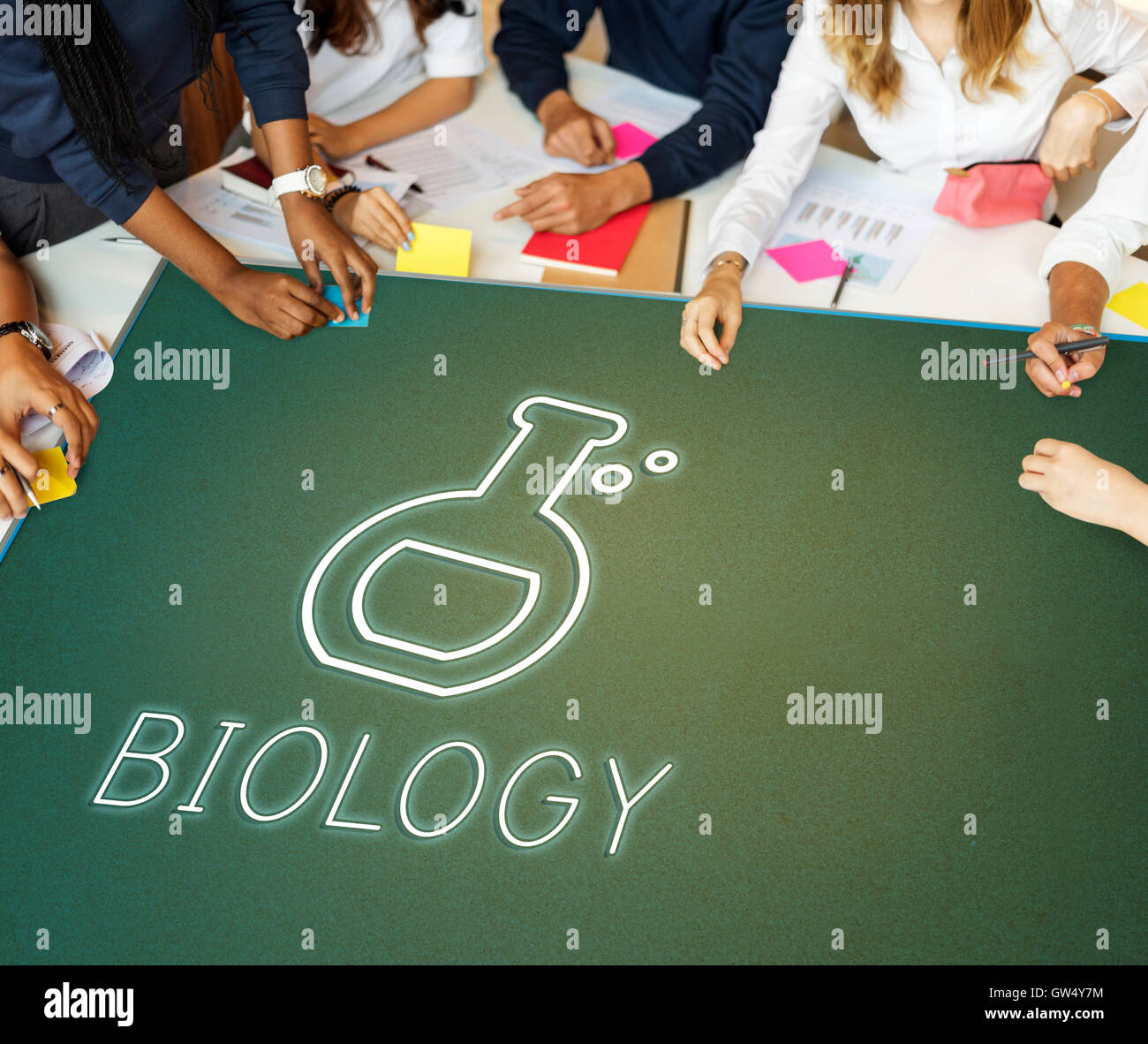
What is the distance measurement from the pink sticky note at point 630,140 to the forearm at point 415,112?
13.9 inches

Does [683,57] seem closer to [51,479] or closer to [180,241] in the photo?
[180,241]

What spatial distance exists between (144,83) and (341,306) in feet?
1.52

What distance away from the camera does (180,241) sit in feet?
5.19

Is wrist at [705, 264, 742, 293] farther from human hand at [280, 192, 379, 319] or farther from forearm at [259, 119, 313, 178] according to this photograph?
forearm at [259, 119, 313, 178]

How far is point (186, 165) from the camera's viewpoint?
1.92 metres

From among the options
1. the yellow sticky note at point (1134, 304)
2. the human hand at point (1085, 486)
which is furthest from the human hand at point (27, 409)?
the yellow sticky note at point (1134, 304)

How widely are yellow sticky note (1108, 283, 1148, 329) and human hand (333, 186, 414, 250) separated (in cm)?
127

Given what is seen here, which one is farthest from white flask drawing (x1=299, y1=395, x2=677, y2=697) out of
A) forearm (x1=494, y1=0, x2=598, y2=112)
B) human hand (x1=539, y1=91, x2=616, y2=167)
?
forearm (x1=494, y1=0, x2=598, y2=112)

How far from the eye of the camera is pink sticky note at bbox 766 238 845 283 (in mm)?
1779

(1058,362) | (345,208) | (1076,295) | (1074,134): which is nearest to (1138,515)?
(1058,362)

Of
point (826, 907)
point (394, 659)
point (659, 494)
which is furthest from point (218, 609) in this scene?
point (826, 907)
